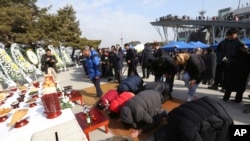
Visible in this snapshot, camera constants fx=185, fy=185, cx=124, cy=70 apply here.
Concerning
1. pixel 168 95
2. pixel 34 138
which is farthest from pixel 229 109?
pixel 34 138

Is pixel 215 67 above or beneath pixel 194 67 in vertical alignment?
beneath

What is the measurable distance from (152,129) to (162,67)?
2.48 m

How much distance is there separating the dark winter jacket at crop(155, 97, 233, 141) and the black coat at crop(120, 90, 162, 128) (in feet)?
2.91

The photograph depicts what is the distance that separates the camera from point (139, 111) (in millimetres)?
3330

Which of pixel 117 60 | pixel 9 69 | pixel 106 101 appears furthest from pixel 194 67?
pixel 9 69

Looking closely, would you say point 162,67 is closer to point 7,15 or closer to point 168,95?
point 168,95

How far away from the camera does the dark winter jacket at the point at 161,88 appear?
4.77 metres

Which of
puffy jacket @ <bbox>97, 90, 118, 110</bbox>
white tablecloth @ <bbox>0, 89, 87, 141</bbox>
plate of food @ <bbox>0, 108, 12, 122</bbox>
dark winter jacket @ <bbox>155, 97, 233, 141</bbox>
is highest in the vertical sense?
plate of food @ <bbox>0, 108, 12, 122</bbox>

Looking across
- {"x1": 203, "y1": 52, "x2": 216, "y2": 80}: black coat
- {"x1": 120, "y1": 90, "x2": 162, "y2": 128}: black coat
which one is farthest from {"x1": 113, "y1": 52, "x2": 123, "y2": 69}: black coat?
{"x1": 120, "y1": 90, "x2": 162, "y2": 128}: black coat

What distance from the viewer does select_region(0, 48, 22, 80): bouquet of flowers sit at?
7.80 metres

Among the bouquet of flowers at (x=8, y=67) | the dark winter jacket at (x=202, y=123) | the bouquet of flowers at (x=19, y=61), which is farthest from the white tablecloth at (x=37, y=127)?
the bouquet of flowers at (x=19, y=61)

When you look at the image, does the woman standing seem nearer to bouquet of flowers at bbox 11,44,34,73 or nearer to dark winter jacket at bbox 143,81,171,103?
dark winter jacket at bbox 143,81,171,103

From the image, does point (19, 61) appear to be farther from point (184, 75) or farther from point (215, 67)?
point (215, 67)

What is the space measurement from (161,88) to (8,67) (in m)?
Answer: 6.71
